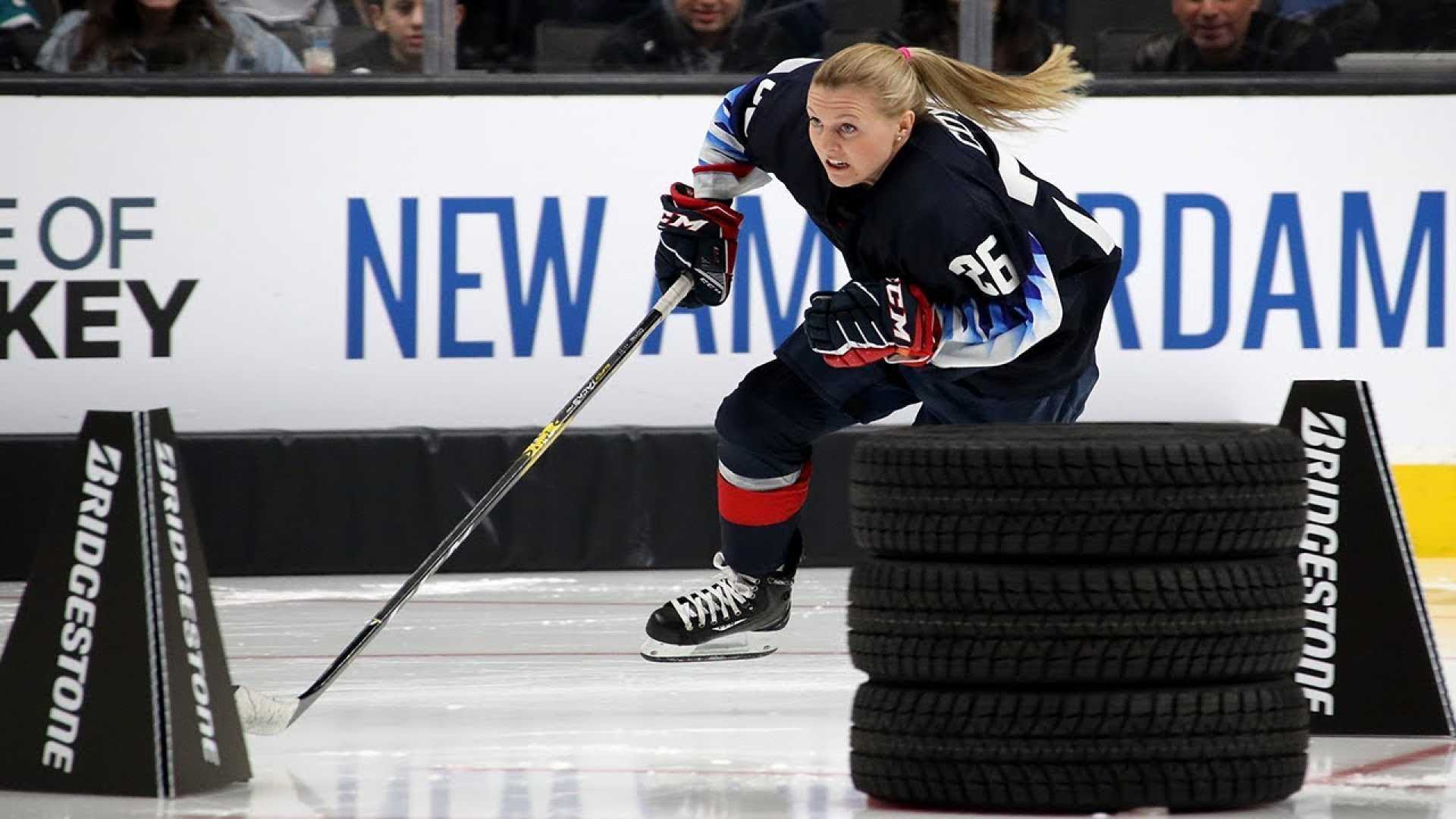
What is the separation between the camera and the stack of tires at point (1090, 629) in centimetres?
254

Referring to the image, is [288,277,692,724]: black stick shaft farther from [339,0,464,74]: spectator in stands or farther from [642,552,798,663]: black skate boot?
[339,0,464,74]: spectator in stands

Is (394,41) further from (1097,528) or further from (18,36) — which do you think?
(1097,528)

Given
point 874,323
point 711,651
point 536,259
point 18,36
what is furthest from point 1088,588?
point 18,36

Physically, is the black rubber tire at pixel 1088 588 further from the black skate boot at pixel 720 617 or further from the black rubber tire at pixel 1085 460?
the black skate boot at pixel 720 617

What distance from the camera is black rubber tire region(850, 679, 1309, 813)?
8.32 ft

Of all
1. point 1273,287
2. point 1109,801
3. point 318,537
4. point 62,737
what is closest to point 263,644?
point 318,537

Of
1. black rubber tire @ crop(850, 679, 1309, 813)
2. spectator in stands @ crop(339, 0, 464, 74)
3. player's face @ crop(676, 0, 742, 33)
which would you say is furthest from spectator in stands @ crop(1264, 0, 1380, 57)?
black rubber tire @ crop(850, 679, 1309, 813)

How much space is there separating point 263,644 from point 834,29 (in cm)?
238

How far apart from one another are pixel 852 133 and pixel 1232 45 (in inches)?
113

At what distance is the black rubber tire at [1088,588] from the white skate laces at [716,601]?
113 cm

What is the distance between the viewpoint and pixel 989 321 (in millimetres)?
3160

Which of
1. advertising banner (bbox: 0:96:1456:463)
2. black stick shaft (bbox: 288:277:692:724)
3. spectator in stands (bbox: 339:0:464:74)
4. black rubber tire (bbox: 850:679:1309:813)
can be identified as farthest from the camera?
spectator in stands (bbox: 339:0:464:74)

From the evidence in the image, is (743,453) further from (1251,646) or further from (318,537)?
(318,537)

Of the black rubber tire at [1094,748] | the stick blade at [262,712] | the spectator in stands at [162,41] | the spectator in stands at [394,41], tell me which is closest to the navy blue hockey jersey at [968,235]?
the black rubber tire at [1094,748]
